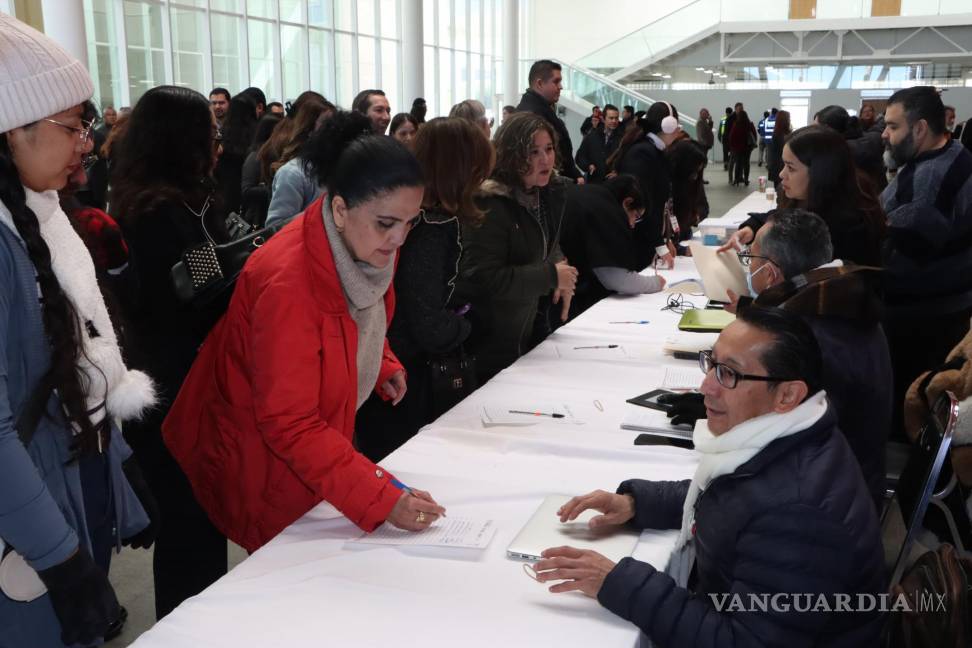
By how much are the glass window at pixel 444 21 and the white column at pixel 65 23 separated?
11.1 metres

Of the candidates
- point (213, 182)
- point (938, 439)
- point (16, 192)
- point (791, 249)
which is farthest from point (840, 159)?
point (16, 192)

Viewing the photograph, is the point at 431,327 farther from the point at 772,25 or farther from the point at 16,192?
the point at 772,25

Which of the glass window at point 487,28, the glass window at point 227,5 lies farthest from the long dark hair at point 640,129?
the glass window at point 487,28

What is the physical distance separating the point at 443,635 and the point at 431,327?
1163mm

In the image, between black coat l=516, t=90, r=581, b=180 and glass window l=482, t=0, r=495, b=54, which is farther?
glass window l=482, t=0, r=495, b=54

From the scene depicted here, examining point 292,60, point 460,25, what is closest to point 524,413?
point 292,60

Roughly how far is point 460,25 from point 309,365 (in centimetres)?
1731

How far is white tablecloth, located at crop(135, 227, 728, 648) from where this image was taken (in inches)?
53.3

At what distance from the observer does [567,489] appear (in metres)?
1.88

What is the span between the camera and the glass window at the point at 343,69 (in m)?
13.4

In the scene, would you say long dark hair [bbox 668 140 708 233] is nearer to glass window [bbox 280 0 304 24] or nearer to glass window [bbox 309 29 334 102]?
glass window [bbox 280 0 304 24]

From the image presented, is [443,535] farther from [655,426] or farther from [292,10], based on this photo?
[292,10]

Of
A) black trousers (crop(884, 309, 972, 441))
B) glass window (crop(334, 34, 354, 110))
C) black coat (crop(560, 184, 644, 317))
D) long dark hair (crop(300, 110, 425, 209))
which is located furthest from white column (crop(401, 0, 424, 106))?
long dark hair (crop(300, 110, 425, 209))

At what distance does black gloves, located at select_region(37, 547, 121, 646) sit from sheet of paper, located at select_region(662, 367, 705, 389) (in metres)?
1.74
